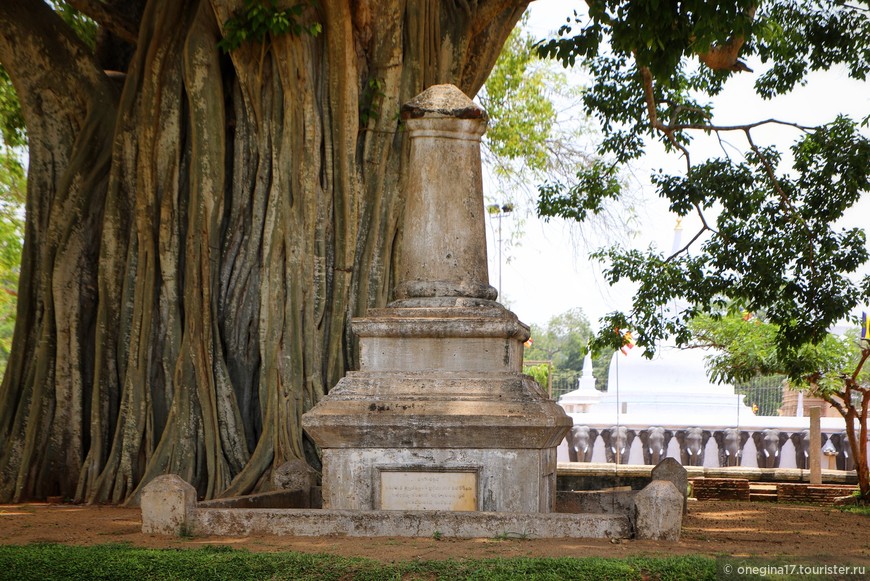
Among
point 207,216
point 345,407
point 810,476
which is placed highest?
point 207,216

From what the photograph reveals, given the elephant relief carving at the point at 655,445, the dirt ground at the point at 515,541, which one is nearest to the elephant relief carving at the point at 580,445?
the elephant relief carving at the point at 655,445

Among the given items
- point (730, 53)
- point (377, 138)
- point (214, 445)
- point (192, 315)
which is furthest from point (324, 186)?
point (730, 53)

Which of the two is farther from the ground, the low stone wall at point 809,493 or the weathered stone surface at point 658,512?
the weathered stone surface at point 658,512

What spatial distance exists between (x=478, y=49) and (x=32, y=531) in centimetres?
629

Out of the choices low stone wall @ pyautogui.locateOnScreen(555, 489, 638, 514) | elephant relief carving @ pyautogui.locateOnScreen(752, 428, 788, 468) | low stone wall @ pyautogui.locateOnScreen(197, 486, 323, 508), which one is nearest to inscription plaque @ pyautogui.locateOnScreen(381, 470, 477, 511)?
low stone wall @ pyautogui.locateOnScreen(197, 486, 323, 508)

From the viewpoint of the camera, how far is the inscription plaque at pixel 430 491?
20.9 feet

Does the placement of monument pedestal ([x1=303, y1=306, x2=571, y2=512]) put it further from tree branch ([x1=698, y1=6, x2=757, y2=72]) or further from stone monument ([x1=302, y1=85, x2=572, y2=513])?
tree branch ([x1=698, y1=6, x2=757, y2=72])

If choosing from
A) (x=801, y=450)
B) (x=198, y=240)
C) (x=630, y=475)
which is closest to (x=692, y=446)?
(x=801, y=450)

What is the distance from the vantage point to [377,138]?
9.48 m

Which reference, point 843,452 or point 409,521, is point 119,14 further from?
point 843,452

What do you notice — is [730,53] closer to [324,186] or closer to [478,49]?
[478,49]

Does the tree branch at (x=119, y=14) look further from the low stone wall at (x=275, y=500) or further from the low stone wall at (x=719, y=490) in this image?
the low stone wall at (x=719, y=490)

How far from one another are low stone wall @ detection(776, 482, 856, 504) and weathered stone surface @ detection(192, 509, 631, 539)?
6.16 m

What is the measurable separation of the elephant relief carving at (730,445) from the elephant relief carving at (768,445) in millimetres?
258
